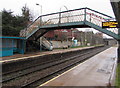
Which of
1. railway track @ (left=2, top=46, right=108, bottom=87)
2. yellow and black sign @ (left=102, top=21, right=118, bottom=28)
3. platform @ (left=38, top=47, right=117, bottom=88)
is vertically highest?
yellow and black sign @ (left=102, top=21, right=118, bottom=28)

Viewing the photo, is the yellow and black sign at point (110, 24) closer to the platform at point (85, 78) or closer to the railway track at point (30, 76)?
the platform at point (85, 78)

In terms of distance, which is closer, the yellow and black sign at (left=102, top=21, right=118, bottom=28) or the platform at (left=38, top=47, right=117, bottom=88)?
the platform at (left=38, top=47, right=117, bottom=88)

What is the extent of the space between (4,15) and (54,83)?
24.9 m

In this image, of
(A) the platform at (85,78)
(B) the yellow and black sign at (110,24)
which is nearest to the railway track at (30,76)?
(A) the platform at (85,78)

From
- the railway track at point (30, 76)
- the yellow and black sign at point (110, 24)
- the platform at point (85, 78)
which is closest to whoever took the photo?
the platform at point (85, 78)

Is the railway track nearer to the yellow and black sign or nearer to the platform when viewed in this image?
the platform

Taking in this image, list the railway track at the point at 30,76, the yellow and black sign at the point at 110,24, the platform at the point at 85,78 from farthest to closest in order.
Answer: the yellow and black sign at the point at 110,24
the railway track at the point at 30,76
the platform at the point at 85,78

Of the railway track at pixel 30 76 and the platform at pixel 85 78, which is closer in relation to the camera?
the platform at pixel 85 78

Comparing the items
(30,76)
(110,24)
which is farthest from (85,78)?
(110,24)

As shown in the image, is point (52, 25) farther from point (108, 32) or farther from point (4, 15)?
point (4, 15)

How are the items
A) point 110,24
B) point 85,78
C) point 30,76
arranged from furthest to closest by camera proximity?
1. point 110,24
2. point 30,76
3. point 85,78

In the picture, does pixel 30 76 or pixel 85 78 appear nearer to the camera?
pixel 85 78

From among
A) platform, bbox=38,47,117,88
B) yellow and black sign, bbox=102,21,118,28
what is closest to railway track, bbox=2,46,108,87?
platform, bbox=38,47,117,88

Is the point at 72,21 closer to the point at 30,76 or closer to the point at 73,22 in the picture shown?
the point at 73,22
